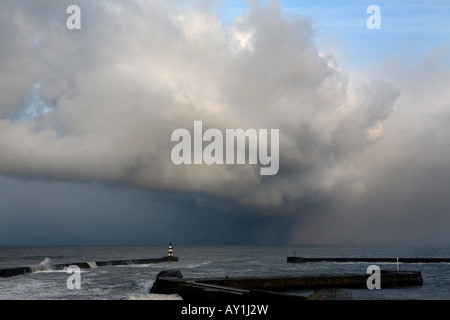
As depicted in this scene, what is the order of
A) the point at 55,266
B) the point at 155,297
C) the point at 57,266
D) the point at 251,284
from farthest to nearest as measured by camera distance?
the point at 57,266
the point at 55,266
the point at 251,284
the point at 155,297

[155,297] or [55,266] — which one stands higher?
[155,297]

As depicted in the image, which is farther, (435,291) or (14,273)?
(14,273)

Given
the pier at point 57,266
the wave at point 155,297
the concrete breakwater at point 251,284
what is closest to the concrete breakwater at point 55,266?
the pier at point 57,266

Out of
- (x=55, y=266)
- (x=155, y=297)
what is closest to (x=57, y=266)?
(x=55, y=266)

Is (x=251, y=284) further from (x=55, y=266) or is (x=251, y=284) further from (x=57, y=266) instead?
(x=57, y=266)

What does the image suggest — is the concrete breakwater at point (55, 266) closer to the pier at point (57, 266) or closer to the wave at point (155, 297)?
the pier at point (57, 266)

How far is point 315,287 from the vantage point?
4566 centimetres

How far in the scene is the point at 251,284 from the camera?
139 feet

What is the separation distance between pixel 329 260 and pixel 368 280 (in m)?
69.7

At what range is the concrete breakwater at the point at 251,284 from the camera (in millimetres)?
31516
